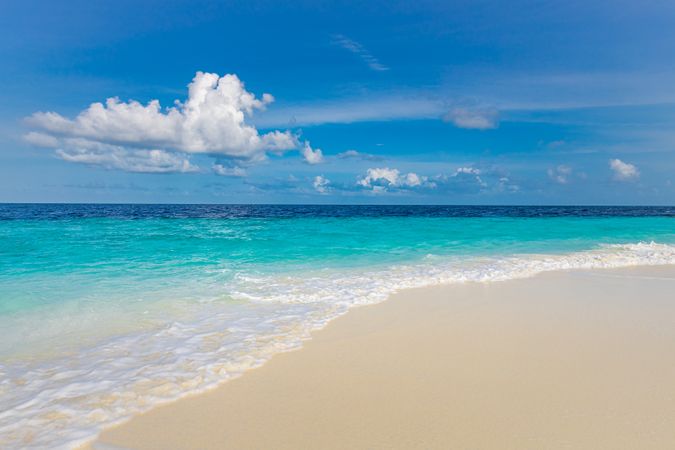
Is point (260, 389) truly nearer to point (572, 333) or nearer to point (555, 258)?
point (572, 333)

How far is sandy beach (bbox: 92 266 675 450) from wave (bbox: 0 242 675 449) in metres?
0.32

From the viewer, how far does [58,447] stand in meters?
3.05

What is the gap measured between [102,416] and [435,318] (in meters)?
4.71

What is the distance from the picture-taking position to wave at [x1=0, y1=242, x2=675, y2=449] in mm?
3467

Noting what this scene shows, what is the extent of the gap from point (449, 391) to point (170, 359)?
331cm

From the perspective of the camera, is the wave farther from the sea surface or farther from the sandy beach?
the sandy beach

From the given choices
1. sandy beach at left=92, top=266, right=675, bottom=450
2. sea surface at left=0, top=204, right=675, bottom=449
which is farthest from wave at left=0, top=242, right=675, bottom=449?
sandy beach at left=92, top=266, right=675, bottom=450

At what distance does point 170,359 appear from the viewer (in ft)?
15.7

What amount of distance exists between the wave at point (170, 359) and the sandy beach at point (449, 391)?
1.05 ft

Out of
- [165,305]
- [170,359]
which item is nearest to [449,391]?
[170,359]

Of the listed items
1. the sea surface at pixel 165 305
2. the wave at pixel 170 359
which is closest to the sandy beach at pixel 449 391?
the wave at pixel 170 359

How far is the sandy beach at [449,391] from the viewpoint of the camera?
120 inches

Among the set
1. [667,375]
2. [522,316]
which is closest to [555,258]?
[522,316]

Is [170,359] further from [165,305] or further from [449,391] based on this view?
[449,391]
